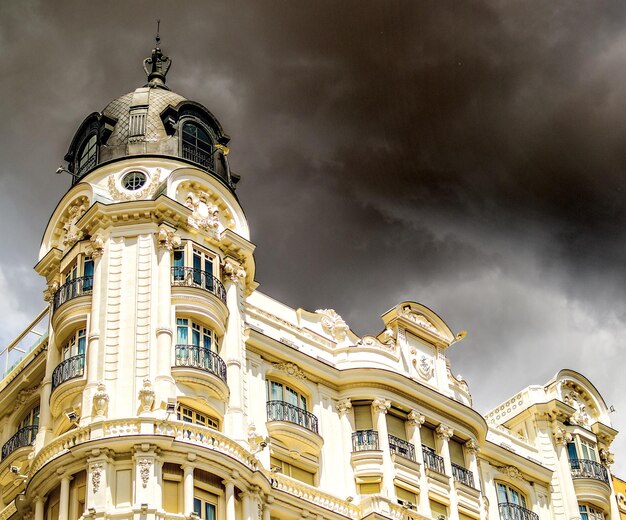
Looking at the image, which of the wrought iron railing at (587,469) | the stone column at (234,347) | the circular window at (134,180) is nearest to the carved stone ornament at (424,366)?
the stone column at (234,347)

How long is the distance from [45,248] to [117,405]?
1084 cm

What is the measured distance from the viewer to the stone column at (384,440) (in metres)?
49.4

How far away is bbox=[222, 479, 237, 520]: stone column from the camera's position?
4200 cm

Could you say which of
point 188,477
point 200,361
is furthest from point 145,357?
point 188,477

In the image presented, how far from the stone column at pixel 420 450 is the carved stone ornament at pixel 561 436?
10469 mm

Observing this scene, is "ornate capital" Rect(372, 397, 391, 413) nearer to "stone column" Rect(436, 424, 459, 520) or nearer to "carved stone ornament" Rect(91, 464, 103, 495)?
"stone column" Rect(436, 424, 459, 520)

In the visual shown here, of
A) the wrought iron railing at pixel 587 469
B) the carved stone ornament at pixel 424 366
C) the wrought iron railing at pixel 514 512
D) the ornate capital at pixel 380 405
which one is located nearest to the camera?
the ornate capital at pixel 380 405

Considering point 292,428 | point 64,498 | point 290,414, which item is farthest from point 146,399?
point 290,414

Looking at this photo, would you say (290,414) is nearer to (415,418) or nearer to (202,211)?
(415,418)

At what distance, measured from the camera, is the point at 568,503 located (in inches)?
2304

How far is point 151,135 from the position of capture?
5231cm

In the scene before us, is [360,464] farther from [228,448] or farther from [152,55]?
[152,55]

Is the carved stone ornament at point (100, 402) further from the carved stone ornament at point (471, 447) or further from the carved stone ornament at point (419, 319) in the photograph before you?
the carved stone ornament at point (471, 447)

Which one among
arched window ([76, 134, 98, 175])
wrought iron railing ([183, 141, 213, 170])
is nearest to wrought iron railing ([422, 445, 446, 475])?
wrought iron railing ([183, 141, 213, 170])
